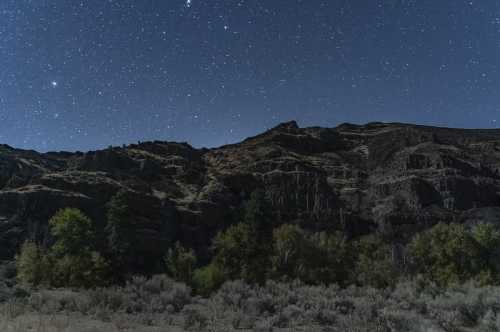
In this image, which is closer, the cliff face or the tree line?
the tree line

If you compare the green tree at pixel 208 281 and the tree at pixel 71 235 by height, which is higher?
the tree at pixel 71 235

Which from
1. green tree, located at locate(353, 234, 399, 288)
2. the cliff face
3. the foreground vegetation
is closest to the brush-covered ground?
the foreground vegetation

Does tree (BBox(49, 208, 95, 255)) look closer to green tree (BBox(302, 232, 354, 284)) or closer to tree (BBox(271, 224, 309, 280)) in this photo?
tree (BBox(271, 224, 309, 280))

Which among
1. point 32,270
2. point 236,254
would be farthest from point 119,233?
point 236,254

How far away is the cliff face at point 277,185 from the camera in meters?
78.1

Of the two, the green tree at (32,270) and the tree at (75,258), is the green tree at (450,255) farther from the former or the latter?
the green tree at (32,270)

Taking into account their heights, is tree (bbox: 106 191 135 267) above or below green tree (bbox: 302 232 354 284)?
above

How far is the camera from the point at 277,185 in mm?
98938

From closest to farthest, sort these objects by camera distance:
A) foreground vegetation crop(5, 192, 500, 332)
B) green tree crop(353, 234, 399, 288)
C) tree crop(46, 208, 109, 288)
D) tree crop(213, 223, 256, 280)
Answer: foreground vegetation crop(5, 192, 500, 332), tree crop(46, 208, 109, 288), green tree crop(353, 234, 399, 288), tree crop(213, 223, 256, 280)

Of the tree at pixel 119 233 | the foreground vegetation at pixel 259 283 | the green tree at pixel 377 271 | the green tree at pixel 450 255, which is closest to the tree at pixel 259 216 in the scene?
the foreground vegetation at pixel 259 283

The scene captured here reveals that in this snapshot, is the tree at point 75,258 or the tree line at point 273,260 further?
the tree line at point 273,260

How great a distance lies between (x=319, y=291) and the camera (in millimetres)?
29219

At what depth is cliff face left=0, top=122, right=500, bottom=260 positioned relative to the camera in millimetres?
78062

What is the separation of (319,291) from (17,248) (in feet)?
194
